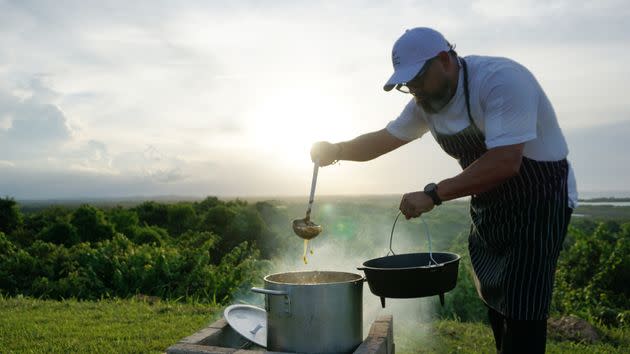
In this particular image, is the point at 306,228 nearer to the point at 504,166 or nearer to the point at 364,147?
the point at 364,147

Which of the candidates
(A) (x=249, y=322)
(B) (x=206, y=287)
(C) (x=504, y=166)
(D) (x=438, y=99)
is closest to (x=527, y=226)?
(C) (x=504, y=166)

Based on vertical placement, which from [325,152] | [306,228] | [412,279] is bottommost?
[412,279]

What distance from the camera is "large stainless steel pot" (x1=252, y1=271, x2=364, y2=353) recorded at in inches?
103

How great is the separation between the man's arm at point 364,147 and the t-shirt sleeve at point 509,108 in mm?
947

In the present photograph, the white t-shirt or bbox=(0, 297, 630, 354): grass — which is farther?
bbox=(0, 297, 630, 354): grass

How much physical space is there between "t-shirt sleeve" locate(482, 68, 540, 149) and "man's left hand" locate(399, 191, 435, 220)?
1.12ft

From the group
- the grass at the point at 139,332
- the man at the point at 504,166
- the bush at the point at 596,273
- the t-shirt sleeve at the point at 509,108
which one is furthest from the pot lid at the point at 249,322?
the bush at the point at 596,273

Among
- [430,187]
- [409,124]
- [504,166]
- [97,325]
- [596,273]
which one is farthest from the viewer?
[596,273]

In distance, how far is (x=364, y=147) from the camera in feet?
11.5

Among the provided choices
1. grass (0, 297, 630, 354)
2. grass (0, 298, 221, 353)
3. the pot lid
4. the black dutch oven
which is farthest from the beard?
grass (0, 298, 221, 353)

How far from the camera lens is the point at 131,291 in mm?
7980

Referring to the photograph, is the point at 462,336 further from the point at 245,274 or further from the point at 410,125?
the point at 245,274

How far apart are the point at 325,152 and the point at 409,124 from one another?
502 mm

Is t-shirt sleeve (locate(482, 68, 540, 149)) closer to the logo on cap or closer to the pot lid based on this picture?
the logo on cap
